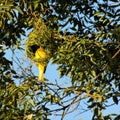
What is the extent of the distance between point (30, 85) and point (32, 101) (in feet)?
0.41

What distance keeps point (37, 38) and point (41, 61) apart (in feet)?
0.57

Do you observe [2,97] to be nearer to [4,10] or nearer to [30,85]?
[30,85]

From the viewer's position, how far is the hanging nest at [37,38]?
160 inches

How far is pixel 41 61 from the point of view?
13.4 ft

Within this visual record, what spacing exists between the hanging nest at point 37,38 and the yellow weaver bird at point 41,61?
40 millimetres

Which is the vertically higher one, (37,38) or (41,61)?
(37,38)

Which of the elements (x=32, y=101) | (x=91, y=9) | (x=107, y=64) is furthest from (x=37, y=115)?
(x=91, y=9)

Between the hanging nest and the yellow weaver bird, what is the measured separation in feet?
0.13

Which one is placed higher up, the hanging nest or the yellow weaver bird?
the hanging nest

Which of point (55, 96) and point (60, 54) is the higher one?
point (60, 54)

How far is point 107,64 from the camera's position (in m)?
4.23

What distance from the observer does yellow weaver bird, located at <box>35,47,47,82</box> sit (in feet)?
13.4

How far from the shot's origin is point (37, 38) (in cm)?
410

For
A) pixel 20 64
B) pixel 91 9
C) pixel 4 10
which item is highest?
pixel 91 9
